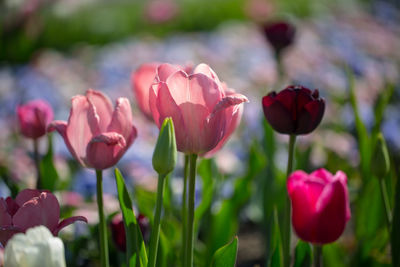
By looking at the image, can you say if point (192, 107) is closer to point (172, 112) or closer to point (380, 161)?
point (172, 112)

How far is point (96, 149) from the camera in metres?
0.57

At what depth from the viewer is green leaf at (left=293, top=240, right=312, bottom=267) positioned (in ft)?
2.16

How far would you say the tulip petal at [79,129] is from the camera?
58 centimetres

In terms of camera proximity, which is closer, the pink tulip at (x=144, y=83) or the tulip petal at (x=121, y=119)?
the tulip petal at (x=121, y=119)

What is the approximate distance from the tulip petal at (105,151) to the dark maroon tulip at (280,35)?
29.0 inches

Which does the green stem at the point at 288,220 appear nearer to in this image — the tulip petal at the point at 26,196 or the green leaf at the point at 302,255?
the green leaf at the point at 302,255

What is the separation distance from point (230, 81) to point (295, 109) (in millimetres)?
1672

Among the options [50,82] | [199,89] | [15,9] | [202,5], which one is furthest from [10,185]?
[202,5]

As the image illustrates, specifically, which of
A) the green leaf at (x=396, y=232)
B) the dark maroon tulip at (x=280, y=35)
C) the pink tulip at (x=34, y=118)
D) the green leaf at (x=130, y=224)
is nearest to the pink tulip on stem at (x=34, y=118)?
the pink tulip at (x=34, y=118)

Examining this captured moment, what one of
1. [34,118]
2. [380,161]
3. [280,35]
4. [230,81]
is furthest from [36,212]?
[230,81]

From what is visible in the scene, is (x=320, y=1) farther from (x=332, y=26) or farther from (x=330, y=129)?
(x=330, y=129)

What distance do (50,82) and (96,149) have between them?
5.64 ft

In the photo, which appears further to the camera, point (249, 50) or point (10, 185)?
point (249, 50)

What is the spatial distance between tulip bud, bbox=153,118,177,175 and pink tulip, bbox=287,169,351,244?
0.39 ft
